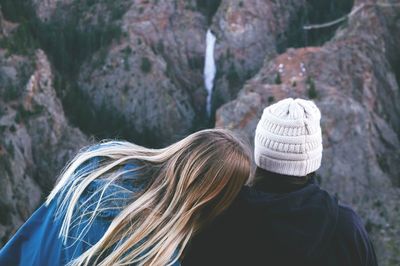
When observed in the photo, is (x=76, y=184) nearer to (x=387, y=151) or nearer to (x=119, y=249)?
(x=119, y=249)

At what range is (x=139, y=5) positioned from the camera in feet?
132

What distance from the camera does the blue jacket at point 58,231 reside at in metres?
2.39

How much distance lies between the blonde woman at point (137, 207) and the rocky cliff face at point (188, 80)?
801 inches

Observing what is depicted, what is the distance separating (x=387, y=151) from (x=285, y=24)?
15268 millimetres

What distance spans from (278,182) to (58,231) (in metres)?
1.05

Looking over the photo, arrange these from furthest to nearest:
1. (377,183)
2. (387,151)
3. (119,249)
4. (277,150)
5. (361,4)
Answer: (361,4)
(387,151)
(377,183)
(277,150)
(119,249)

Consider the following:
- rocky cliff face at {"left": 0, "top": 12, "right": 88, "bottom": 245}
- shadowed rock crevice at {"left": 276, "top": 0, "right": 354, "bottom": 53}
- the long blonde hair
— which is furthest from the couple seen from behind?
shadowed rock crevice at {"left": 276, "top": 0, "right": 354, "bottom": 53}

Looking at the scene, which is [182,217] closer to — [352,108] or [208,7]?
[352,108]

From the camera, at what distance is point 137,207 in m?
2.36

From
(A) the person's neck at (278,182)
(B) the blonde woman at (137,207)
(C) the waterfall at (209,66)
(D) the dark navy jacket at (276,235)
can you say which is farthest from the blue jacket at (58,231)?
(C) the waterfall at (209,66)

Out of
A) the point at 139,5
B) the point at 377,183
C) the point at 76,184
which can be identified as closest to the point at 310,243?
the point at 76,184

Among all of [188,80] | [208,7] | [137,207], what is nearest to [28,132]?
[188,80]

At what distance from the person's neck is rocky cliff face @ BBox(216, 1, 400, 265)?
68.2 feet

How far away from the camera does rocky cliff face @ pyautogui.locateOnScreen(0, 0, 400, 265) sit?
25844mm
